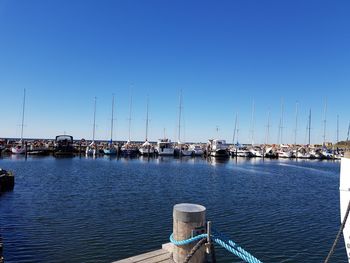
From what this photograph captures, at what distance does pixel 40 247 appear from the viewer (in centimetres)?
1415

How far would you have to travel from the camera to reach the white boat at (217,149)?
9481 centimetres

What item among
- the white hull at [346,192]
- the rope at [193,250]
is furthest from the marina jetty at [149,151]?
the white hull at [346,192]

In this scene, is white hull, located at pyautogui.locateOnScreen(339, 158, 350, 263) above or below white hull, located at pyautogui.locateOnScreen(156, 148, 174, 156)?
above

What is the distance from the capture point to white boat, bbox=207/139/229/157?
94.8 metres

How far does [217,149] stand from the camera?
97.4 m

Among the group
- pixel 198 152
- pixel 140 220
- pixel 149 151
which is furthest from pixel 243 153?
pixel 140 220

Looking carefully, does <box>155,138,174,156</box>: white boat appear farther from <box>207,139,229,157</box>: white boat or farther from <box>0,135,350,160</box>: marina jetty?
<box>207,139,229,157</box>: white boat

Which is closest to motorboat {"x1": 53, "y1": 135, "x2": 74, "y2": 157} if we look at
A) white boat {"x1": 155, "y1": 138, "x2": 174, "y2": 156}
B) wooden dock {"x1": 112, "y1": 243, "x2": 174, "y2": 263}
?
white boat {"x1": 155, "y1": 138, "x2": 174, "y2": 156}

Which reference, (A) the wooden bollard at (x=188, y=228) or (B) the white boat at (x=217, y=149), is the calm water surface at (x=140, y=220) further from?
(B) the white boat at (x=217, y=149)

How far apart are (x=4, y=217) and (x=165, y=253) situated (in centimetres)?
1673

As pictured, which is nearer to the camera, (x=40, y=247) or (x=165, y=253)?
(x=165, y=253)

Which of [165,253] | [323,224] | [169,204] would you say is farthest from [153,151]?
[165,253]

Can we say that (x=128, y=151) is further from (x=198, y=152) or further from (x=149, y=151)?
(x=198, y=152)

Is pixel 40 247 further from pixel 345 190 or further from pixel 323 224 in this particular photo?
pixel 323 224
